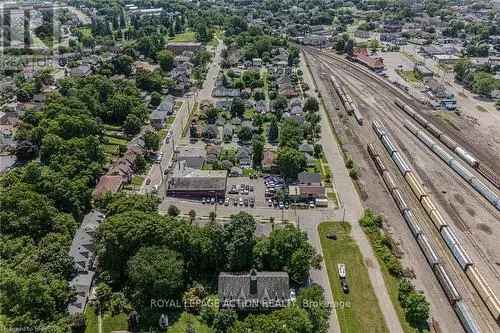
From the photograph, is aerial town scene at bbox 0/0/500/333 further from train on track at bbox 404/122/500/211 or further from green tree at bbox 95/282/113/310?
train on track at bbox 404/122/500/211

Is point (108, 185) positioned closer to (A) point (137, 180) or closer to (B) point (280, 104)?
(A) point (137, 180)

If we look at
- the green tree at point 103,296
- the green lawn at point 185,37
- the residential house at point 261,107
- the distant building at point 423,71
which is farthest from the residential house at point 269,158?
the green lawn at point 185,37

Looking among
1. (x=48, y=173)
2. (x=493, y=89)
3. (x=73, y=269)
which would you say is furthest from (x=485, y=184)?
(x=48, y=173)

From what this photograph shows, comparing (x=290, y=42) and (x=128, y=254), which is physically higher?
(x=290, y=42)

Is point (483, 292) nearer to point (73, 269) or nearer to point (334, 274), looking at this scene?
point (334, 274)

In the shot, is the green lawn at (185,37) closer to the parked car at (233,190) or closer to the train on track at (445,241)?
the parked car at (233,190)

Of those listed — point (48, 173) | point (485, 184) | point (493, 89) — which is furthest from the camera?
point (493, 89)
